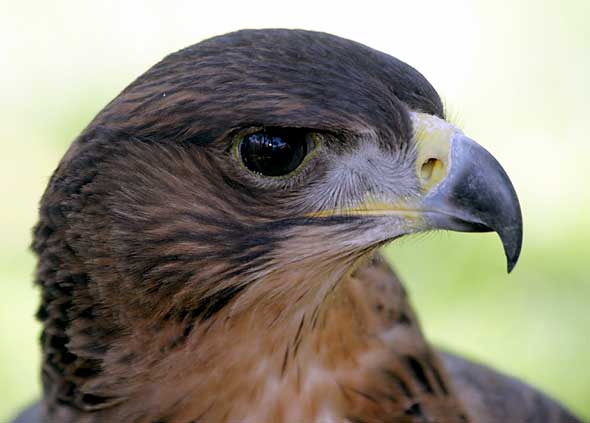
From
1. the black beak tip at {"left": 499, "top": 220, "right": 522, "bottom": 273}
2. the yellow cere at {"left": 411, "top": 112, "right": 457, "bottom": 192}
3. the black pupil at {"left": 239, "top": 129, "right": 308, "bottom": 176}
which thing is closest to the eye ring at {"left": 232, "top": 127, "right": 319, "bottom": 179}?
the black pupil at {"left": 239, "top": 129, "right": 308, "bottom": 176}

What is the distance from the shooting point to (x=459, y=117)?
16.6 ft

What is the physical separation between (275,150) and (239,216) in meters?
0.19

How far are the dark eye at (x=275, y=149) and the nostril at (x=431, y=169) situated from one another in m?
0.27

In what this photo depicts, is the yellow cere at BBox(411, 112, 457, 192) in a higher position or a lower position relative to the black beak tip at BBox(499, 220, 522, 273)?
higher

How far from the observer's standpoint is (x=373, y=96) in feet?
8.51

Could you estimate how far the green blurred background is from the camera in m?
5.67

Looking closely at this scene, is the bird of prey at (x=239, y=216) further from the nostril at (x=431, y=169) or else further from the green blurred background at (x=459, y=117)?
the green blurred background at (x=459, y=117)

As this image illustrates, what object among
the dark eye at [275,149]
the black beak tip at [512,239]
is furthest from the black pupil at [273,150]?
the black beak tip at [512,239]

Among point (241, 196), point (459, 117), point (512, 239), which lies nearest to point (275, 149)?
point (241, 196)

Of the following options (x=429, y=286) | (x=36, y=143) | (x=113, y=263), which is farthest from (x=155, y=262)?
(x=36, y=143)

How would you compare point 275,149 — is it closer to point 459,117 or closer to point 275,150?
point 275,150

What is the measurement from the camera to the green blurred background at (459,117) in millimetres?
5672

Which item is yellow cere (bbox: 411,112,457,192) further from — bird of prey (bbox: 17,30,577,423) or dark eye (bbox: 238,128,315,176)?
dark eye (bbox: 238,128,315,176)

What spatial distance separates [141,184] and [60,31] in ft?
16.1
